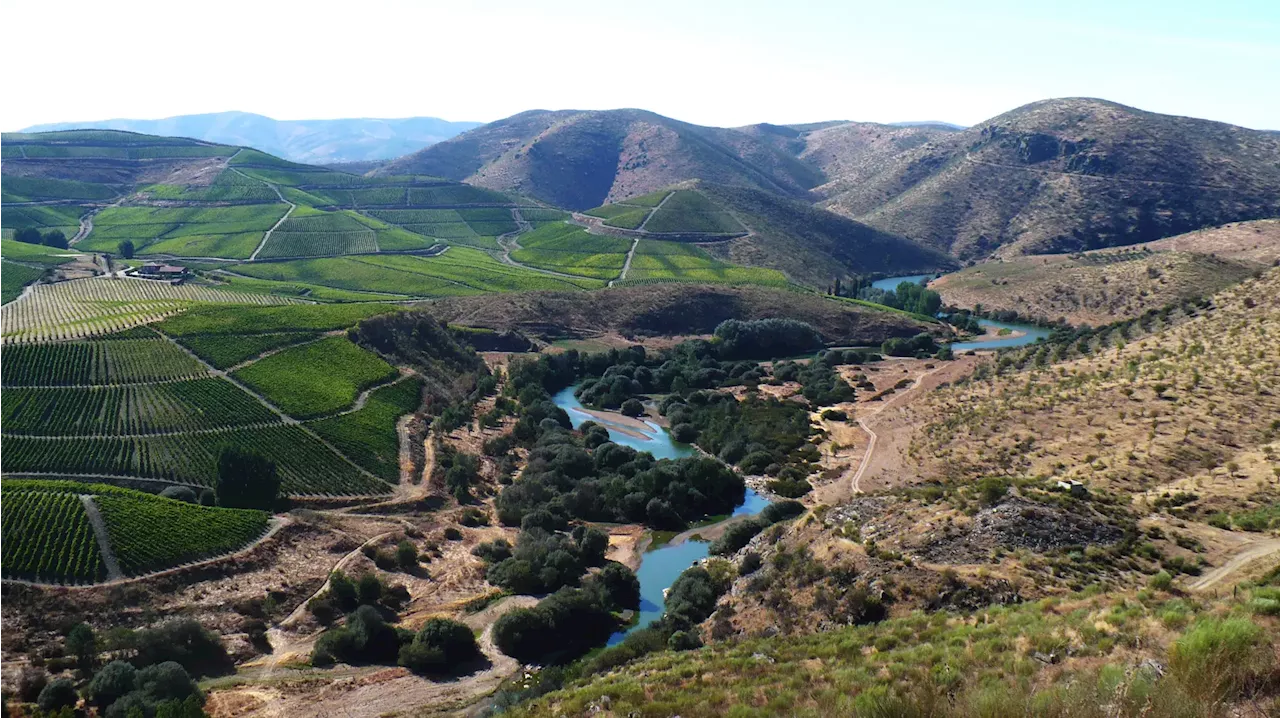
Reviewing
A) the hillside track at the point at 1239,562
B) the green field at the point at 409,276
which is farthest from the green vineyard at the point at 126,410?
the green field at the point at 409,276

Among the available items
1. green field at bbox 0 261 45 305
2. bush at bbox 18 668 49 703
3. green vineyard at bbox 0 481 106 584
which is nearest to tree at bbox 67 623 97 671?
bush at bbox 18 668 49 703

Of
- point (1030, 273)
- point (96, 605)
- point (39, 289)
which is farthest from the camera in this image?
point (1030, 273)

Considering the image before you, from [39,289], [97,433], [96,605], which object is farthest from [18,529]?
[39,289]

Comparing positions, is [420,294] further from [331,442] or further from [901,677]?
[901,677]

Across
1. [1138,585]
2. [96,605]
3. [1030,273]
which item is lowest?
[96,605]

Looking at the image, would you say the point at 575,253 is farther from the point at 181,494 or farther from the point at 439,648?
the point at 439,648

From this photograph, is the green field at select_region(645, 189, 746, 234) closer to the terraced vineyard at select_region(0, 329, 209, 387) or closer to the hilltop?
the hilltop

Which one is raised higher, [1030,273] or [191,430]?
[1030,273]

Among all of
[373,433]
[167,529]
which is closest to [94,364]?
[373,433]
